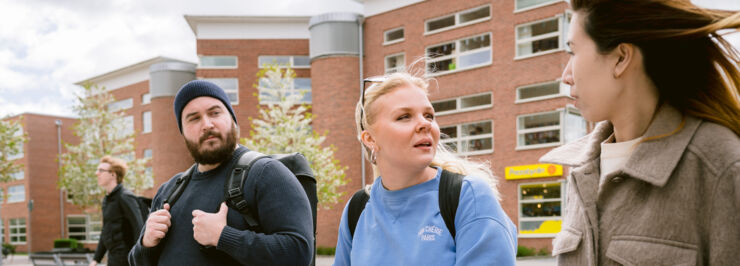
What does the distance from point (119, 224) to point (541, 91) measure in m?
24.0

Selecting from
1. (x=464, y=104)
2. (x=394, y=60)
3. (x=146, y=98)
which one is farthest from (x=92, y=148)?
(x=464, y=104)

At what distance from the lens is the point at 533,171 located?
26.8 metres

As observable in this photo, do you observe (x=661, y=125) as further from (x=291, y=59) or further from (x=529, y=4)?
(x=291, y=59)

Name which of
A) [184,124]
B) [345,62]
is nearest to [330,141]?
[345,62]

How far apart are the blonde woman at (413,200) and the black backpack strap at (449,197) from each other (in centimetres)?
2

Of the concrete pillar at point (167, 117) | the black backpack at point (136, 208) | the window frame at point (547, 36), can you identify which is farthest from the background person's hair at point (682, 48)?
the concrete pillar at point (167, 117)

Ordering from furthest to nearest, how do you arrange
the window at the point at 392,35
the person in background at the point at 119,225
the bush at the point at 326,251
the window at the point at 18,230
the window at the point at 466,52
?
the window at the point at 18,230 < the window at the point at 392,35 < the bush at the point at 326,251 < the window at the point at 466,52 < the person in background at the point at 119,225

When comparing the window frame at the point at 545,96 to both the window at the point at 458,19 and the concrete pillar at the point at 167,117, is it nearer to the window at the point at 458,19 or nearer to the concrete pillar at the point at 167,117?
the window at the point at 458,19

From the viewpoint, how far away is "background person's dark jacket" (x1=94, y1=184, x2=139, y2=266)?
6.35 m

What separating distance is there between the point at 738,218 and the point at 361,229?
1.41m

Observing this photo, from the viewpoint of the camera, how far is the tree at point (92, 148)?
103ft

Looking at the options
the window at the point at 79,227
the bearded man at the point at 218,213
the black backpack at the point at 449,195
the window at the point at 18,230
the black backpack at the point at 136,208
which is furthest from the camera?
the window at the point at 18,230

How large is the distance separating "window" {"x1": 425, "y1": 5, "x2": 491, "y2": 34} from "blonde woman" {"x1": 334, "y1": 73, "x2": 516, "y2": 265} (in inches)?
1096

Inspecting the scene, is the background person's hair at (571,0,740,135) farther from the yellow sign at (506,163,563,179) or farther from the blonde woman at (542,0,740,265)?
the yellow sign at (506,163,563,179)
